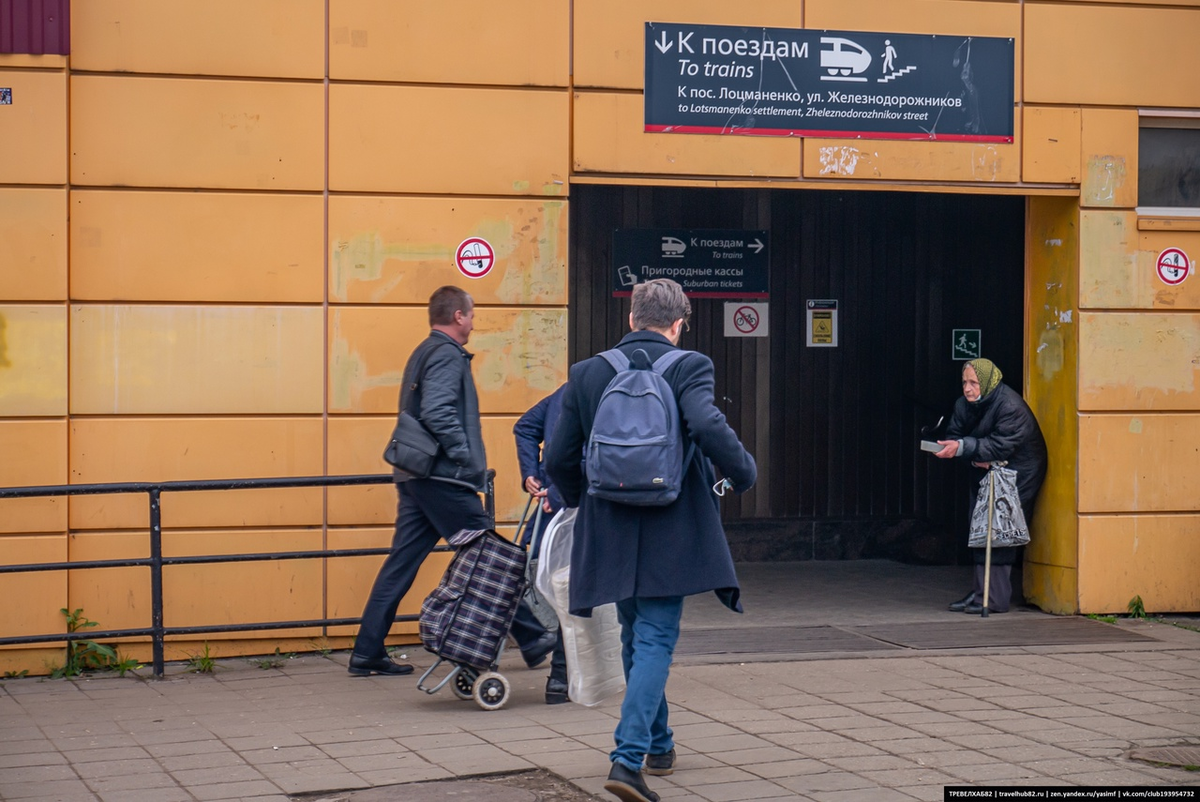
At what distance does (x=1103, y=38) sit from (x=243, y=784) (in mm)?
7173

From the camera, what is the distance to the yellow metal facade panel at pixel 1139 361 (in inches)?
358

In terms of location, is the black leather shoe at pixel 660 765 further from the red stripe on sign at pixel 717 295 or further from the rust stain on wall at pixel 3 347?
the red stripe on sign at pixel 717 295

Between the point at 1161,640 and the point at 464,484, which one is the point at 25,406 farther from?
the point at 1161,640

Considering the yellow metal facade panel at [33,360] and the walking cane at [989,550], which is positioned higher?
the yellow metal facade panel at [33,360]

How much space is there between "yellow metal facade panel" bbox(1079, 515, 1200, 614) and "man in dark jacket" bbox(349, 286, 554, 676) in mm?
4064

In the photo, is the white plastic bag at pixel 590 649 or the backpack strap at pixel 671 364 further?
the white plastic bag at pixel 590 649

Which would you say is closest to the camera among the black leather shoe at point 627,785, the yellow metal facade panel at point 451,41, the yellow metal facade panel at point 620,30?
the black leather shoe at point 627,785

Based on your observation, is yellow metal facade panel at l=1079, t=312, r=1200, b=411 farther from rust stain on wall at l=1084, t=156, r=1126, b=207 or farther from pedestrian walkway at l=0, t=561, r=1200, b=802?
pedestrian walkway at l=0, t=561, r=1200, b=802

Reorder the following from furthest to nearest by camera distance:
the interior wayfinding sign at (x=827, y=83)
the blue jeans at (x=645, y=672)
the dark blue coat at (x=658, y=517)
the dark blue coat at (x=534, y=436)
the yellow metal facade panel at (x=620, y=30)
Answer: the interior wayfinding sign at (x=827, y=83) < the yellow metal facade panel at (x=620, y=30) < the dark blue coat at (x=534, y=436) < the dark blue coat at (x=658, y=517) < the blue jeans at (x=645, y=672)

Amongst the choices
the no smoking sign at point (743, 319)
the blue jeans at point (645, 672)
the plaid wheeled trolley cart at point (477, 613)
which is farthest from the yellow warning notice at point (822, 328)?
the blue jeans at point (645, 672)

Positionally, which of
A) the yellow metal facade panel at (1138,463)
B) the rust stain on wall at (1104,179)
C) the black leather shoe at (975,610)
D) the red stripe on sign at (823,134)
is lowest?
the black leather shoe at (975,610)

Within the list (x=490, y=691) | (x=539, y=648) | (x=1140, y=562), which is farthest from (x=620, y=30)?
(x=1140, y=562)

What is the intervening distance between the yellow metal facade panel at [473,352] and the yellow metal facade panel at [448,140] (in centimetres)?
75

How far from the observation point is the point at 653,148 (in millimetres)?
8500
